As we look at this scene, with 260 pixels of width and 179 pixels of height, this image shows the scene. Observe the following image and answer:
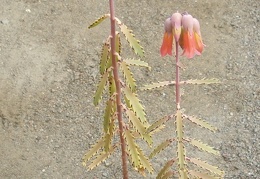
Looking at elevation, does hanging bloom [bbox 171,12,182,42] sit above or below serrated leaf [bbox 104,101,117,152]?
above

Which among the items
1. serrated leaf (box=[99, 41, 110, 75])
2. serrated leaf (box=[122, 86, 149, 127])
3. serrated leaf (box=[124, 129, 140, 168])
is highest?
serrated leaf (box=[99, 41, 110, 75])

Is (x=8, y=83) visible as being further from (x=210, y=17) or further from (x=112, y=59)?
(x=112, y=59)

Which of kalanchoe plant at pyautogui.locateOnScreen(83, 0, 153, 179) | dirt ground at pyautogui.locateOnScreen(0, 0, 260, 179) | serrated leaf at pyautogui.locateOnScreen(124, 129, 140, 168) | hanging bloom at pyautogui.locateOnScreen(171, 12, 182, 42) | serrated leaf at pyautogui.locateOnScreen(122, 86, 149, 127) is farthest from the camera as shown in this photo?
dirt ground at pyautogui.locateOnScreen(0, 0, 260, 179)

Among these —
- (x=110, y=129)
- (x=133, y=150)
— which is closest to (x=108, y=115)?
(x=110, y=129)

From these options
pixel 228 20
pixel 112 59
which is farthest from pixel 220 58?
pixel 112 59

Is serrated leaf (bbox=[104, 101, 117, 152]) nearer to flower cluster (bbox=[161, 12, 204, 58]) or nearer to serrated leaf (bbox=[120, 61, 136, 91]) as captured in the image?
serrated leaf (bbox=[120, 61, 136, 91])

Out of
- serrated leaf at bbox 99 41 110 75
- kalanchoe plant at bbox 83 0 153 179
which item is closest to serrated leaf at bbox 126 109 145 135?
kalanchoe plant at bbox 83 0 153 179

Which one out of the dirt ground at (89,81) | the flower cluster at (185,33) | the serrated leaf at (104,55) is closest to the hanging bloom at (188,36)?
the flower cluster at (185,33)

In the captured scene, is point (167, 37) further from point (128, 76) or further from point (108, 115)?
point (108, 115)
